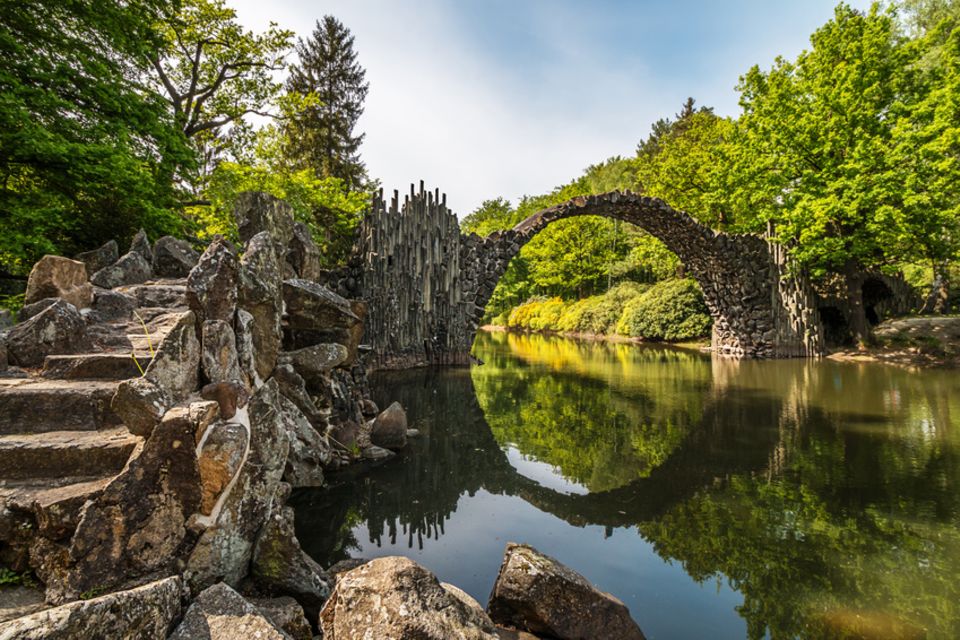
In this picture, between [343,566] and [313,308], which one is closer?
[343,566]

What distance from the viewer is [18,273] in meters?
8.91

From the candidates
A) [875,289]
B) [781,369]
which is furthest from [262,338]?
[875,289]

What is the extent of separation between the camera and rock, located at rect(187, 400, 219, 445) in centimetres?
221

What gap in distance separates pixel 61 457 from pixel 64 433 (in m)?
0.30

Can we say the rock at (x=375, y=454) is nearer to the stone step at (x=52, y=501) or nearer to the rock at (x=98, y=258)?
the stone step at (x=52, y=501)

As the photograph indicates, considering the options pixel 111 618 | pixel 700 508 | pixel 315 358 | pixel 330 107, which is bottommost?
pixel 700 508

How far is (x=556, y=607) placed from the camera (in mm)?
2326

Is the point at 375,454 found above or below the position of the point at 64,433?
below

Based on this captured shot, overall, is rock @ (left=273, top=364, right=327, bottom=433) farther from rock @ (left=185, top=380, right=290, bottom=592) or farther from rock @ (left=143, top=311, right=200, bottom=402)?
rock @ (left=143, top=311, right=200, bottom=402)

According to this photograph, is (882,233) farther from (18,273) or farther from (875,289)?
(18,273)

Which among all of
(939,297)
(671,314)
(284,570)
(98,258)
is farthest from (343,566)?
(939,297)

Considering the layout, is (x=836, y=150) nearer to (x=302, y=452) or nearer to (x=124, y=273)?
(x=302, y=452)

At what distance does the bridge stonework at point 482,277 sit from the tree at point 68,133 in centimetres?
509

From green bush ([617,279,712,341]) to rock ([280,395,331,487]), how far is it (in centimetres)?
1990
